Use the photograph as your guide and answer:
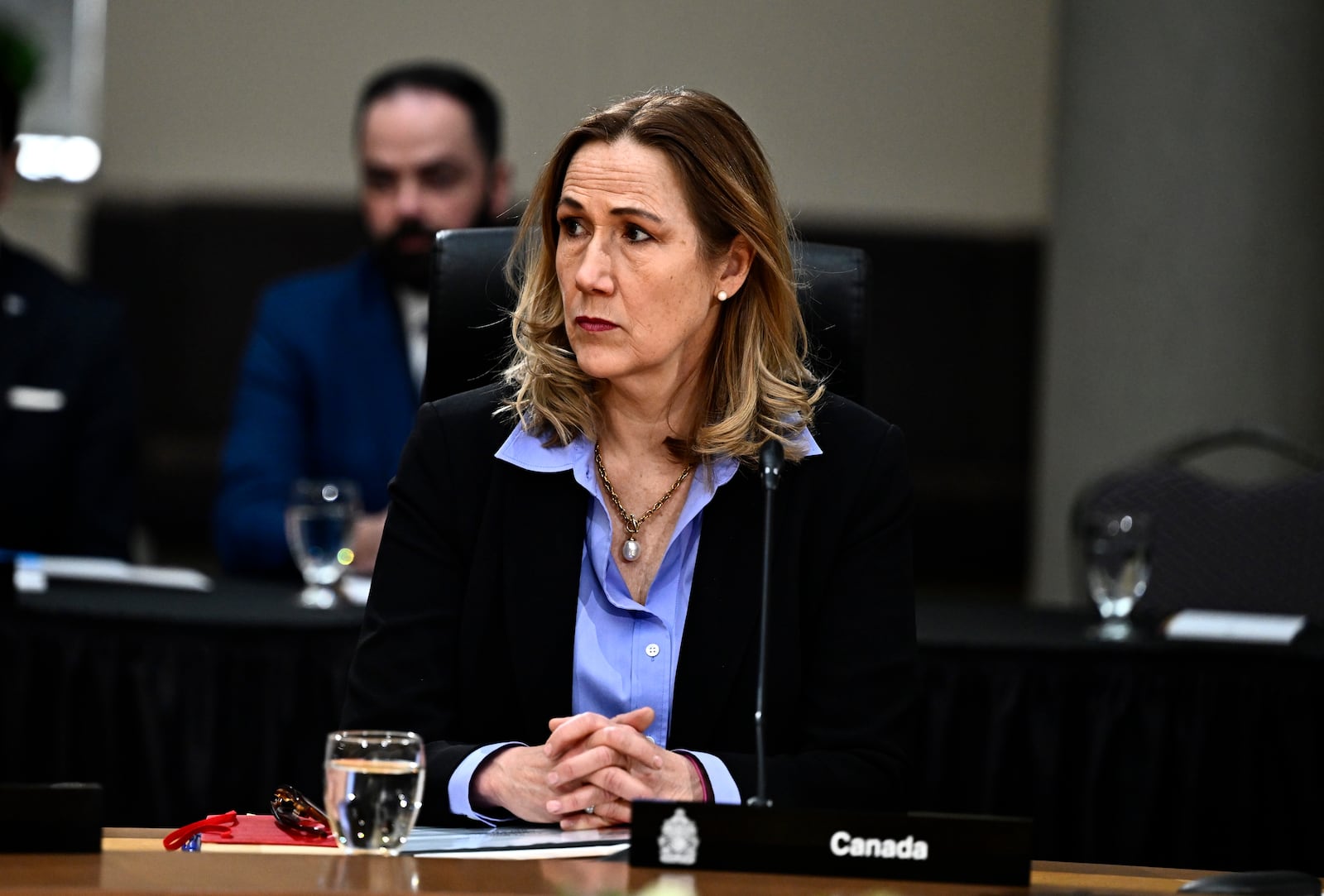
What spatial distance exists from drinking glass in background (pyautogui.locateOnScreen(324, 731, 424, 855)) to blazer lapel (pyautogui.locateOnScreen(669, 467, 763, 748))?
1.77ft

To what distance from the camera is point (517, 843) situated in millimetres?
1389

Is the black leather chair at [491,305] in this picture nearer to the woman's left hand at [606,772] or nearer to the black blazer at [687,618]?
the black blazer at [687,618]

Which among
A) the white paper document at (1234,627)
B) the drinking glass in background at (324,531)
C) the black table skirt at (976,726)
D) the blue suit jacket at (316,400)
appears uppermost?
the blue suit jacket at (316,400)

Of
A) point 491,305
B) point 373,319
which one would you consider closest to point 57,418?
point 373,319

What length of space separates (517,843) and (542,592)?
427mm

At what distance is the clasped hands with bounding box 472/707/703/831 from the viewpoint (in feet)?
5.08

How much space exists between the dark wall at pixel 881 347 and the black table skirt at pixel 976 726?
9.26 feet

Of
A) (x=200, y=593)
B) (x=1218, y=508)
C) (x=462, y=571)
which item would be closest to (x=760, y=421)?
(x=462, y=571)

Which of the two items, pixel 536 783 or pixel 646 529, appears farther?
pixel 646 529

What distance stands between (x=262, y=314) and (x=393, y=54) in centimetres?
213

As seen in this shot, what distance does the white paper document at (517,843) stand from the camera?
133 cm

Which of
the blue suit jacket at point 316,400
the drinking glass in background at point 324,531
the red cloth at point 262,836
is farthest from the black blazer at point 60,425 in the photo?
the red cloth at point 262,836

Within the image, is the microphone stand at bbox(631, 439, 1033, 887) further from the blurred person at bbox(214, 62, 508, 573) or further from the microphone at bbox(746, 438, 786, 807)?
the blurred person at bbox(214, 62, 508, 573)

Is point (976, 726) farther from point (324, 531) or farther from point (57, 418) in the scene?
point (57, 418)
